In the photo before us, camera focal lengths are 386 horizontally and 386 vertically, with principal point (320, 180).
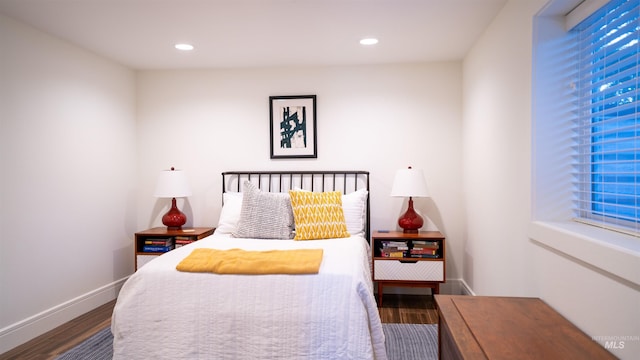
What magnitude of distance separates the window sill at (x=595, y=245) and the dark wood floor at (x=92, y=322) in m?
1.59

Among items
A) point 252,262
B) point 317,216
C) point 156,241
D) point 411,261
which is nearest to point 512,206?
point 411,261

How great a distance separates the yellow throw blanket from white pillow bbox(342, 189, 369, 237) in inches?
36.8

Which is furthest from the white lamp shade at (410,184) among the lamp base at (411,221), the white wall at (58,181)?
the white wall at (58,181)

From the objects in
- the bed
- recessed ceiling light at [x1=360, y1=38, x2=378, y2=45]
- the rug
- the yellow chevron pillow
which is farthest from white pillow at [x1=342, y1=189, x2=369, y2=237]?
recessed ceiling light at [x1=360, y1=38, x2=378, y2=45]

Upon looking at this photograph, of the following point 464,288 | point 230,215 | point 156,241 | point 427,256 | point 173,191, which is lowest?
point 464,288

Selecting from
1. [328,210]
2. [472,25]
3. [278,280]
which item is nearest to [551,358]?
[278,280]

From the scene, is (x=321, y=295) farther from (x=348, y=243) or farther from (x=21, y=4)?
(x=21, y=4)

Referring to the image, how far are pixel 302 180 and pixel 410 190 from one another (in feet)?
3.74

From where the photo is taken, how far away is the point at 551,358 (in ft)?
4.29

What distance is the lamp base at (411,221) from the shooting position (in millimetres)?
3648

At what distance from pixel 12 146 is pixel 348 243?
257 cm

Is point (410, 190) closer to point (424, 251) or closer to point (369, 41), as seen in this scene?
point (424, 251)

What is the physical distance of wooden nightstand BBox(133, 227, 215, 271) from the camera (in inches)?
144

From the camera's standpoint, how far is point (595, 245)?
147 centimetres
